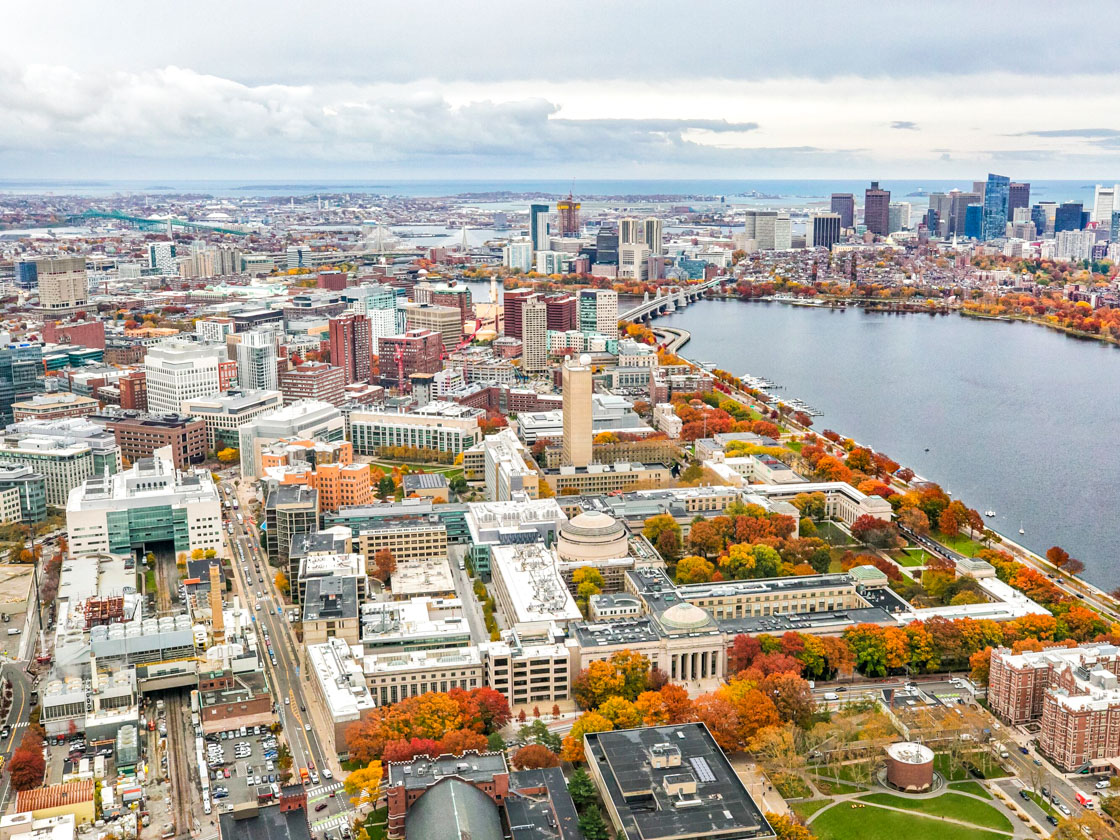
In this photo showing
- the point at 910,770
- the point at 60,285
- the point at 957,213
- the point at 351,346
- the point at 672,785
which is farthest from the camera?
the point at 957,213

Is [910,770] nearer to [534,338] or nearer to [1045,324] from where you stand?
[534,338]

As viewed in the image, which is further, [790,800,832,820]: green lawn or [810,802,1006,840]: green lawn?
[790,800,832,820]: green lawn

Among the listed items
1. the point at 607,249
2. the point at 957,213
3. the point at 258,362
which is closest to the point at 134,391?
the point at 258,362

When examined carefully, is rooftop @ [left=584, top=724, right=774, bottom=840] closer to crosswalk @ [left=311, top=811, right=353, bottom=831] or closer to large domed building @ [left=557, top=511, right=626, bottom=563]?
crosswalk @ [left=311, top=811, right=353, bottom=831]

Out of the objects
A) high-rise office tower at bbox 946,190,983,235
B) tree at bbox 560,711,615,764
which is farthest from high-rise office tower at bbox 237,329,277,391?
high-rise office tower at bbox 946,190,983,235

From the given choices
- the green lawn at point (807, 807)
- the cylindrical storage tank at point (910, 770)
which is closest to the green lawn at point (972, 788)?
the cylindrical storage tank at point (910, 770)

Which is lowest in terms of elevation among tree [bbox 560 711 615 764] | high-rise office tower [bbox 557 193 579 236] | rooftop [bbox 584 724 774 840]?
tree [bbox 560 711 615 764]

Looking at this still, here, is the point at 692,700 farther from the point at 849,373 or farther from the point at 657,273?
the point at 657,273
